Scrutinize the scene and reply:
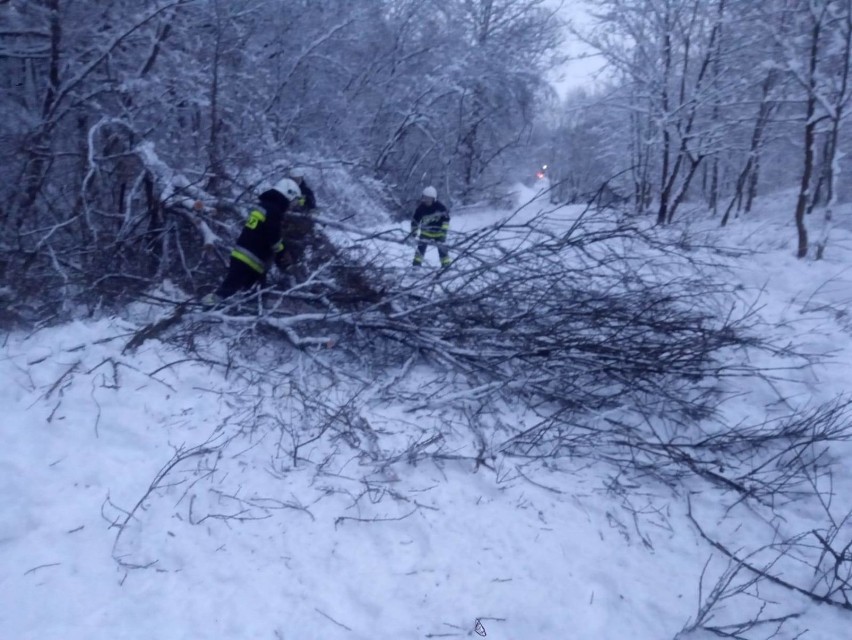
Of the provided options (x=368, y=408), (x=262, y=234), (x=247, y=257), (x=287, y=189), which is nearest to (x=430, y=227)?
(x=287, y=189)

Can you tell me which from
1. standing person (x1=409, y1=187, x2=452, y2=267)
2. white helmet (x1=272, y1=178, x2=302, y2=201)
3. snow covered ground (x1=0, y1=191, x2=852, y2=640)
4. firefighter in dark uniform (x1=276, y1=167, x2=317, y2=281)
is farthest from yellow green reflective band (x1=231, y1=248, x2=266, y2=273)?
standing person (x1=409, y1=187, x2=452, y2=267)

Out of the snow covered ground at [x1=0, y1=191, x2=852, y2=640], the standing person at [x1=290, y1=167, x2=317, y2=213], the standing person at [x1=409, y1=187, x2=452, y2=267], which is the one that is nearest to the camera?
the snow covered ground at [x1=0, y1=191, x2=852, y2=640]

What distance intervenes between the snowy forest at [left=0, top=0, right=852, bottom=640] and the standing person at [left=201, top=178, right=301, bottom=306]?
0.26ft

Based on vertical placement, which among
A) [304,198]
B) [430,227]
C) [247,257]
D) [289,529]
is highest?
[304,198]

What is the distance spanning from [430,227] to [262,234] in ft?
5.08

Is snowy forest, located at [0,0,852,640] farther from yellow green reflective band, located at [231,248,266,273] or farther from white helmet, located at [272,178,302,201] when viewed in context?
white helmet, located at [272,178,302,201]

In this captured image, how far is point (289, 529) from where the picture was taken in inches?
120

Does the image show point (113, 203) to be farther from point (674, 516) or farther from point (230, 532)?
point (674, 516)

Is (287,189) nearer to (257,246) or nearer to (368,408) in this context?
(257,246)

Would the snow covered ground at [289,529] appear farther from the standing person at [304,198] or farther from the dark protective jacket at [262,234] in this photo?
the standing person at [304,198]

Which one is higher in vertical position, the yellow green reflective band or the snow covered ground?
the yellow green reflective band

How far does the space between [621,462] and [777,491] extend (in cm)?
87

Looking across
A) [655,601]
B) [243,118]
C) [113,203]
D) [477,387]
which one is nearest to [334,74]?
[243,118]

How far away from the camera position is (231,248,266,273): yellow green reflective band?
5.10m
